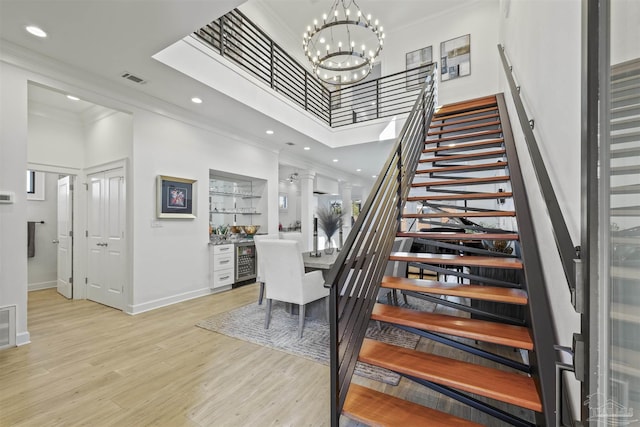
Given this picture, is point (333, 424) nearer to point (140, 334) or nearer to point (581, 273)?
point (581, 273)

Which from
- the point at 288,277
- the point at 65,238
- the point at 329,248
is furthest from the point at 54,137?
the point at 329,248

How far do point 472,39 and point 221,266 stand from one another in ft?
22.8

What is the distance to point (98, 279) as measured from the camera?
4.24 meters

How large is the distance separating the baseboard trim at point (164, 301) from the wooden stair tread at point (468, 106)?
193 inches

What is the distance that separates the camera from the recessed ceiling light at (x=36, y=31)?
245 centimetres

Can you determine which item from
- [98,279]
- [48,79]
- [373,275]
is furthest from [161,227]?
[373,275]

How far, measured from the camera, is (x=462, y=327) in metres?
1.62

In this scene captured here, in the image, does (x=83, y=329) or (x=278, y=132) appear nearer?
(x=83, y=329)

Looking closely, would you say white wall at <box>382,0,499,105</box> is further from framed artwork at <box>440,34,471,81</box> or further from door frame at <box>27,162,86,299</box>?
door frame at <box>27,162,86,299</box>

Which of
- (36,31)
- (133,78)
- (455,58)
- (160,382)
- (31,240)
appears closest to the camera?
(160,382)

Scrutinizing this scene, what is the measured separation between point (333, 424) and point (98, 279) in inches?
175

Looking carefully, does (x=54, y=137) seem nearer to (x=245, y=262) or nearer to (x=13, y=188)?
(x=13, y=188)

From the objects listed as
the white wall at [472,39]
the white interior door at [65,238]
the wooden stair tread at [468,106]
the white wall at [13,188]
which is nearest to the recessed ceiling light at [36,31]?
the white wall at [13,188]

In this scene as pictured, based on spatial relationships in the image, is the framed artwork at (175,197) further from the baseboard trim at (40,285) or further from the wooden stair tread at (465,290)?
the wooden stair tread at (465,290)
